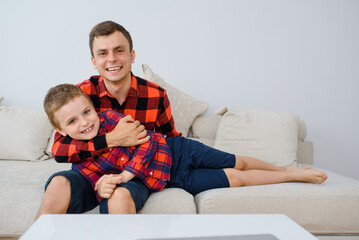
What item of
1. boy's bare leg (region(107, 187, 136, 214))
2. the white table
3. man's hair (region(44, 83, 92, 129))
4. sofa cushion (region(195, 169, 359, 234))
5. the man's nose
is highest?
the man's nose

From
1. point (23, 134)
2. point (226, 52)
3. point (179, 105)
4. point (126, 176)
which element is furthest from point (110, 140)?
point (226, 52)

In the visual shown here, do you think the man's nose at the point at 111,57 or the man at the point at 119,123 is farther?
the man's nose at the point at 111,57

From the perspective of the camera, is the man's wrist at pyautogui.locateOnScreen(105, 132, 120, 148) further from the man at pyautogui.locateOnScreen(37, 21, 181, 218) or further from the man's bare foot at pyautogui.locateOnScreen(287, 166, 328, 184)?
the man's bare foot at pyautogui.locateOnScreen(287, 166, 328, 184)

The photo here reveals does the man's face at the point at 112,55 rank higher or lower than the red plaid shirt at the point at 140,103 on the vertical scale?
higher

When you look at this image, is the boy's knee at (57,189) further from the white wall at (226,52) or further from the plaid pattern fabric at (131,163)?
the white wall at (226,52)

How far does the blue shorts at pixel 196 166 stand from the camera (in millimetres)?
1192

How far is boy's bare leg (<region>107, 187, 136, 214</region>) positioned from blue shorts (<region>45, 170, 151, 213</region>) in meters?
0.02

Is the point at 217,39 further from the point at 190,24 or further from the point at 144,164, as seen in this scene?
the point at 144,164

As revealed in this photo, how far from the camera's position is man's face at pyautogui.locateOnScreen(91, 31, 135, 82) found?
1163 millimetres

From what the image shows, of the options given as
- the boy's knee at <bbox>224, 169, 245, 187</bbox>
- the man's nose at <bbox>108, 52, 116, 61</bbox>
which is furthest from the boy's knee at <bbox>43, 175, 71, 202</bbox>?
the boy's knee at <bbox>224, 169, 245, 187</bbox>

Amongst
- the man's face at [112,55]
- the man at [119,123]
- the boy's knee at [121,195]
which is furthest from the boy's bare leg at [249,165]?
the man's face at [112,55]

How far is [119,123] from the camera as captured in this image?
1088mm

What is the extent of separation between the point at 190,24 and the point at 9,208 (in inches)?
68.6

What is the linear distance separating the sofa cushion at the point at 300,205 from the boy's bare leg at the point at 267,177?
0.35ft
